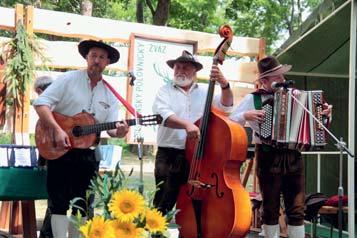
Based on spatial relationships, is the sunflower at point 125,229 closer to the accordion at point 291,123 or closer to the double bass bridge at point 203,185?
the double bass bridge at point 203,185

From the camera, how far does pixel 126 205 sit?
1.68 m

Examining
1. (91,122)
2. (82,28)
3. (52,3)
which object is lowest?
(91,122)

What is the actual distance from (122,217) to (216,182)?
5.97 ft

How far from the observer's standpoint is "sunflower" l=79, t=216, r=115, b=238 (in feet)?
5.24

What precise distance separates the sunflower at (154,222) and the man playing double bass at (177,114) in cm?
185

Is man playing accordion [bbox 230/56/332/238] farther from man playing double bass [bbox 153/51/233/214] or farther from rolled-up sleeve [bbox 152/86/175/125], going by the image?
rolled-up sleeve [bbox 152/86/175/125]

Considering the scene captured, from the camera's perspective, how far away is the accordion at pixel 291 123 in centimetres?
363

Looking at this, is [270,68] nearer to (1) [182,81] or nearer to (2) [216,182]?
(1) [182,81]

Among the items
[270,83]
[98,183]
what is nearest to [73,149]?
[270,83]

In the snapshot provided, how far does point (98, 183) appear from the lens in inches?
74.1

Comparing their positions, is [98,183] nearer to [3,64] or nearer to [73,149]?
[73,149]

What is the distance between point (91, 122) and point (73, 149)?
21cm

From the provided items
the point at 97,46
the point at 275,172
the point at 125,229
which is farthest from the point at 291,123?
the point at 125,229

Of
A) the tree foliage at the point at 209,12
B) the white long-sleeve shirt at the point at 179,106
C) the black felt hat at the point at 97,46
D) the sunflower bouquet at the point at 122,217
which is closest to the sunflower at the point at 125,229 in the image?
the sunflower bouquet at the point at 122,217
